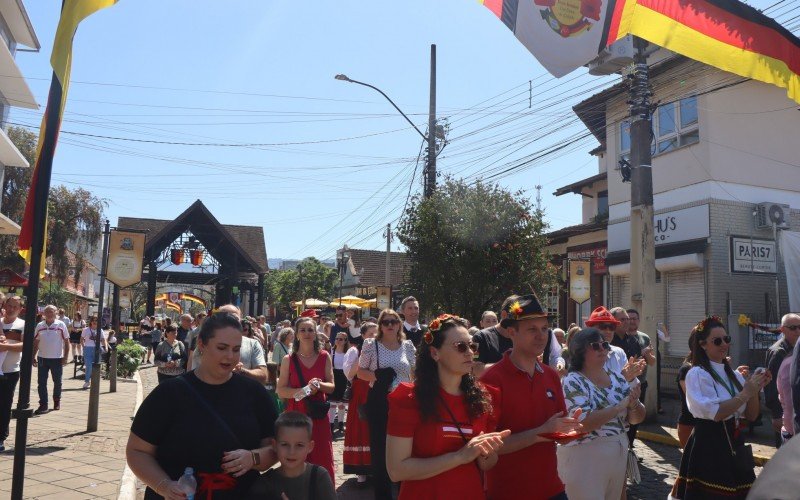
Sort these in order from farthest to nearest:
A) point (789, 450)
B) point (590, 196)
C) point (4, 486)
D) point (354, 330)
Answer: point (590, 196) → point (354, 330) → point (4, 486) → point (789, 450)

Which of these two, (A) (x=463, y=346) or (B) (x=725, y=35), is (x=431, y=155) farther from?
(A) (x=463, y=346)

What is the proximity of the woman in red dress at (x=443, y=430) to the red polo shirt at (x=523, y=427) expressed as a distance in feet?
0.97

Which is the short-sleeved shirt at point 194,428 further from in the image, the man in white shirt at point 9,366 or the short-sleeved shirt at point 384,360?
the man in white shirt at point 9,366

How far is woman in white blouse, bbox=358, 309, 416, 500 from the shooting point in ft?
22.8

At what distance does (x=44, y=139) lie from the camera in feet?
13.3

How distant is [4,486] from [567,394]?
5784mm

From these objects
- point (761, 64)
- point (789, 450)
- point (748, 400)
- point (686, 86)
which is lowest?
point (748, 400)

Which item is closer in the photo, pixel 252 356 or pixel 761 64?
pixel 761 64

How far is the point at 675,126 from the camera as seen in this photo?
18125 millimetres

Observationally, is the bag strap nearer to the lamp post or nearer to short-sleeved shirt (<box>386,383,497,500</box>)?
short-sleeved shirt (<box>386,383,497,500</box>)

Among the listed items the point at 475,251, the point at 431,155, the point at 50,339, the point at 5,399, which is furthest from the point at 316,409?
the point at 431,155

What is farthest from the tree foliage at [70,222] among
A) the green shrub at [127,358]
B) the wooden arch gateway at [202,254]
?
the green shrub at [127,358]

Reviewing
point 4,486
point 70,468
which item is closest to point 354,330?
point 70,468

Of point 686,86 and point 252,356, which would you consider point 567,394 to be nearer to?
point 252,356
